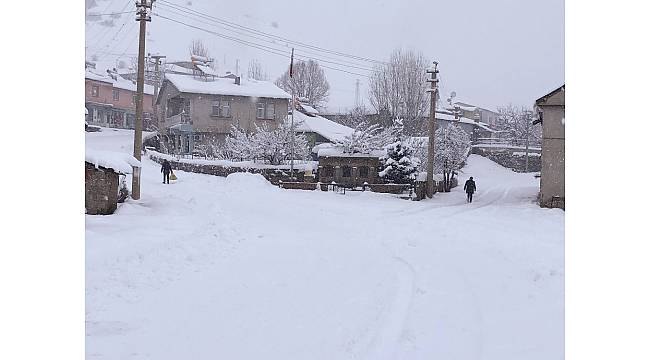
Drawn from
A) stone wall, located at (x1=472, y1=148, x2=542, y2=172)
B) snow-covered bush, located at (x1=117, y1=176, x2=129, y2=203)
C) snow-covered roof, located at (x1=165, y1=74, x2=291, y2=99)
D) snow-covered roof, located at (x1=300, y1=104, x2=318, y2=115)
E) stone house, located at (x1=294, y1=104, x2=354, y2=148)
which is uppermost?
snow-covered roof, located at (x1=165, y1=74, x2=291, y2=99)

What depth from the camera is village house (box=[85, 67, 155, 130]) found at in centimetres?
763

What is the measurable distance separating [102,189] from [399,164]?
14.8m

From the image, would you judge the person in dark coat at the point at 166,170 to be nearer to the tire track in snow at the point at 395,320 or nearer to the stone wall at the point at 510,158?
the stone wall at the point at 510,158

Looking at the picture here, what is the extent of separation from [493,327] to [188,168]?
2295 cm

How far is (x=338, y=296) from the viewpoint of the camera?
6082 millimetres

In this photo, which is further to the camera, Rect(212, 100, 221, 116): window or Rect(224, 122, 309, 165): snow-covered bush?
Rect(212, 100, 221, 116): window

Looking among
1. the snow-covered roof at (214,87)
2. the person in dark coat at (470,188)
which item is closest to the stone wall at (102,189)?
the person in dark coat at (470,188)

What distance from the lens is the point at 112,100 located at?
10.9 meters

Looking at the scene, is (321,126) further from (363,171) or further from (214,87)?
(214,87)

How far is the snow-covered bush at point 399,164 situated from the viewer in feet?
78.0

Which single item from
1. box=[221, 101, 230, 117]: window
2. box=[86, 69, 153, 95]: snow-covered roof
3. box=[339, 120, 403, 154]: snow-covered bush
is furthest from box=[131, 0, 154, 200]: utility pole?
box=[221, 101, 230, 117]: window

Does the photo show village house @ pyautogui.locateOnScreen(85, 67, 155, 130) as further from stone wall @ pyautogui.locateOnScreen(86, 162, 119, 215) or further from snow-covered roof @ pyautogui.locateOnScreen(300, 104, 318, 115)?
snow-covered roof @ pyautogui.locateOnScreen(300, 104, 318, 115)

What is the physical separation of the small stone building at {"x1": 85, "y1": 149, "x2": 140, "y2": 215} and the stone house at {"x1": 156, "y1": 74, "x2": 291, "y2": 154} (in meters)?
19.3
